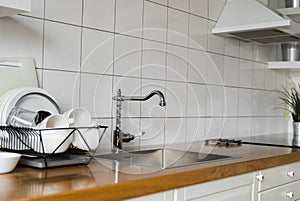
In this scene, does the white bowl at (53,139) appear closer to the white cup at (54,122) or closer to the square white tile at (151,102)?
the white cup at (54,122)

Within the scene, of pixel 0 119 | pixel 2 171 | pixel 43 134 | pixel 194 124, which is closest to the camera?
pixel 2 171

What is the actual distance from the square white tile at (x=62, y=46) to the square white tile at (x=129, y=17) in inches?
10.6

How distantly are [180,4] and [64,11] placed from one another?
842mm

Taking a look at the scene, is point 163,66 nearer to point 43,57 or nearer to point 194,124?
point 194,124

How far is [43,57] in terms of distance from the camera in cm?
170

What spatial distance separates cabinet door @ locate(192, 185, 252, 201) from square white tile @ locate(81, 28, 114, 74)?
2.47ft

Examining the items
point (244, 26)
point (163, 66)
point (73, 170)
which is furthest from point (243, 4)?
point (73, 170)

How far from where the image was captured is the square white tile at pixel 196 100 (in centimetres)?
250

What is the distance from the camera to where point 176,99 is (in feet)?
7.92

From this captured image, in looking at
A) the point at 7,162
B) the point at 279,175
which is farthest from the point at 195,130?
the point at 7,162

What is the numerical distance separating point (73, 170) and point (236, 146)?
122 cm

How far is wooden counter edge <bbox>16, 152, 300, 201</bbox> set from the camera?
1066 millimetres

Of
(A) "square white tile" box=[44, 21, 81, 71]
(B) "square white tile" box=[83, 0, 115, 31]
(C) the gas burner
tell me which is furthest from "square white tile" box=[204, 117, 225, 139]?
(A) "square white tile" box=[44, 21, 81, 71]

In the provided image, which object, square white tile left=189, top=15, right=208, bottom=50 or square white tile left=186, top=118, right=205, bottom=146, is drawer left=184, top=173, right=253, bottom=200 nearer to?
square white tile left=186, top=118, right=205, bottom=146
